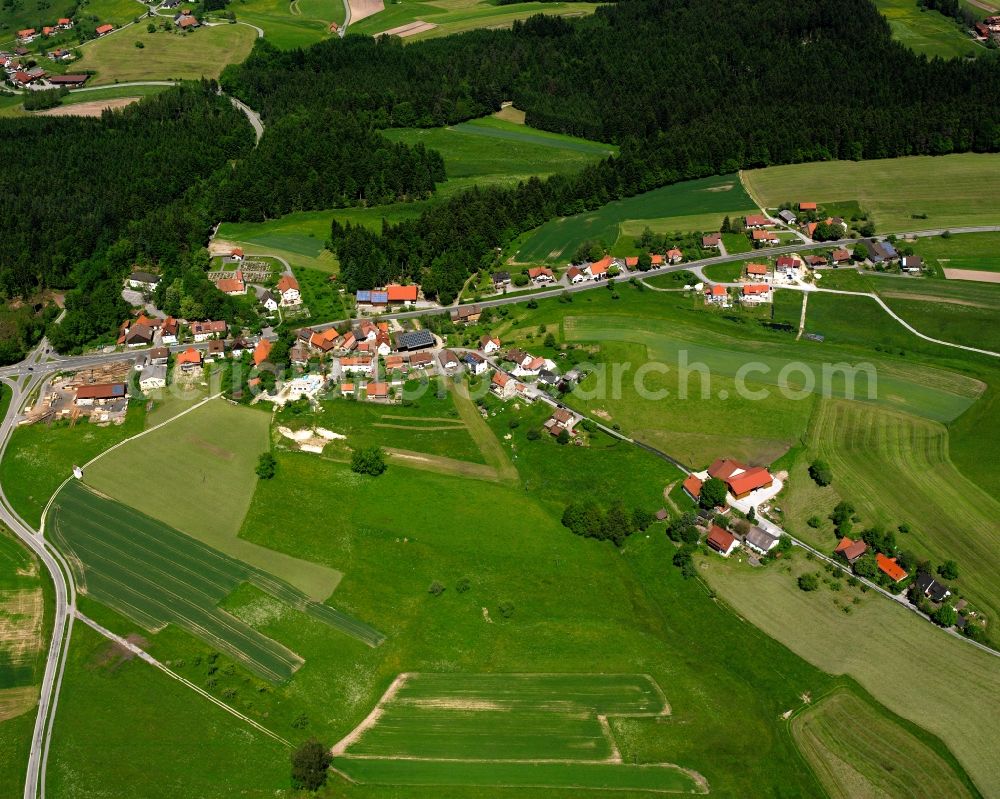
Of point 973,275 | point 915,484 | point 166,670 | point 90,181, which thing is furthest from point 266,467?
point 973,275

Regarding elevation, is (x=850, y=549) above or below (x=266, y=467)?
above

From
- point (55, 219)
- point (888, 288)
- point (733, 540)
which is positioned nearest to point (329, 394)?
point (733, 540)

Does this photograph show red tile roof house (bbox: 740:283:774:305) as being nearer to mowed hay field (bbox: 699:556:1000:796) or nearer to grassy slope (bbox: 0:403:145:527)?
mowed hay field (bbox: 699:556:1000:796)

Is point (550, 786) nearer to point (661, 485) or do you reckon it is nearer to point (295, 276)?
point (661, 485)

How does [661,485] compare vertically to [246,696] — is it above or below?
above

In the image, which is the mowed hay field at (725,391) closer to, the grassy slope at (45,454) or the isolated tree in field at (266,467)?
the isolated tree in field at (266,467)

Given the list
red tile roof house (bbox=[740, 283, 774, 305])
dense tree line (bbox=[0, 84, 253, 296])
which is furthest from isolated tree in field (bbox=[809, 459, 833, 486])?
dense tree line (bbox=[0, 84, 253, 296])

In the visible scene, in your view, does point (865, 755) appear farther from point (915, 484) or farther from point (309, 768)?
point (309, 768)
